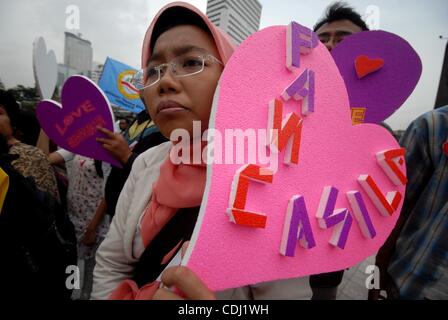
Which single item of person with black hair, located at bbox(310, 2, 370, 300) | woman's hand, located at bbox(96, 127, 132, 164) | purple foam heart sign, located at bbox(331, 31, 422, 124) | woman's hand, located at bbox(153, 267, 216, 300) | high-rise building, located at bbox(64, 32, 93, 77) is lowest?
woman's hand, located at bbox(153, 267, 216, 300)

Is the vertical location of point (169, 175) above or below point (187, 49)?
below

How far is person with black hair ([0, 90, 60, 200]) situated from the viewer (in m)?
1.09

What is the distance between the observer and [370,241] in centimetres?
59

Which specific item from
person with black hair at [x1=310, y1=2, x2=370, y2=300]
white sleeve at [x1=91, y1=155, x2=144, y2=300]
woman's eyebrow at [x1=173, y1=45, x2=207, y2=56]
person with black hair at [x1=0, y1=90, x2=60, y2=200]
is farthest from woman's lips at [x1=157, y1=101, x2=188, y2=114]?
person with black hair at [x1=310, y1=2, x2=370, y2=300]

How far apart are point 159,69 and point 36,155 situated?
1008 millimetres

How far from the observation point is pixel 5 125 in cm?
128

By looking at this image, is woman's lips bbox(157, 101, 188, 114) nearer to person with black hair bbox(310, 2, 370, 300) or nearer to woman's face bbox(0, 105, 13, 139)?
person with black hair bbox(310, 2, 370, 300)

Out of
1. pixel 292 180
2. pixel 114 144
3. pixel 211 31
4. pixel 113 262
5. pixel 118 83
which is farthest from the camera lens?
pixel 118 83

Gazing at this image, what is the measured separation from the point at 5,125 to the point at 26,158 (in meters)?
0.37

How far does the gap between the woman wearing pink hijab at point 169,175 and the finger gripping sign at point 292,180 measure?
0.41ft

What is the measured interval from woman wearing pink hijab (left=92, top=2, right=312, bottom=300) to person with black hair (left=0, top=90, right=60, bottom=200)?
0.66 m

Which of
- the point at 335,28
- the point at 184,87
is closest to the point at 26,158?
the point at 184,87

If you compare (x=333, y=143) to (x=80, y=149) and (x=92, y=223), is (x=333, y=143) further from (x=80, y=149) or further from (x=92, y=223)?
(x=92, y=223)

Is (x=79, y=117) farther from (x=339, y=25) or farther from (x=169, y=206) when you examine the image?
(x=339, y=25)
